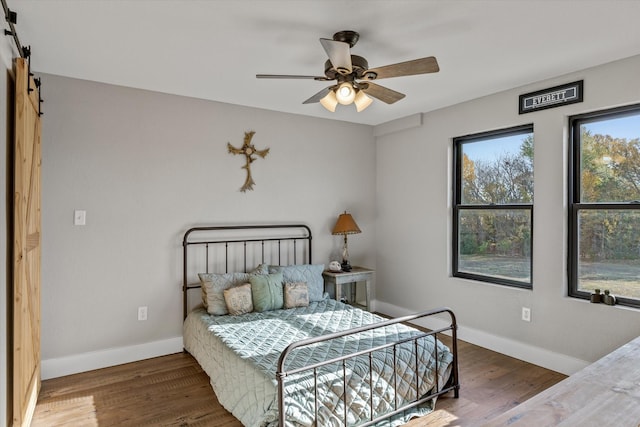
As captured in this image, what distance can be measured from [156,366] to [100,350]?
0.49 meters

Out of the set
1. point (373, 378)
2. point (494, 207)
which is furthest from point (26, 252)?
point (494, 207)

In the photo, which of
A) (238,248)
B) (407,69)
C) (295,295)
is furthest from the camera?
(238,248)

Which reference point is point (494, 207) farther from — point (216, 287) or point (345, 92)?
point (216, 287)

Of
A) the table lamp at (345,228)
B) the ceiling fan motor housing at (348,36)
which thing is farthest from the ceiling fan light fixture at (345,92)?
the table lamp at (345,228)

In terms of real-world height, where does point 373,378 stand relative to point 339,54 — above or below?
below

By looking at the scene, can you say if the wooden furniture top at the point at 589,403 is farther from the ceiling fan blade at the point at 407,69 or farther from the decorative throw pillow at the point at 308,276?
the decorative throw pillow at the point at 308,276

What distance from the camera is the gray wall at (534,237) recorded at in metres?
2.96

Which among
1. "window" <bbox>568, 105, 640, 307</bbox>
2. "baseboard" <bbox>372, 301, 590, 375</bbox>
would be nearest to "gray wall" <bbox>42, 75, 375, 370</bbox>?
"baseboard" <bbox>372, 301, 590, 375</bbox>

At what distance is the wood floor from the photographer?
2496 mm

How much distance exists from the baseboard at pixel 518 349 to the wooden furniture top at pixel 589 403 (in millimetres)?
1857

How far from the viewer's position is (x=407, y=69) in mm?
2299

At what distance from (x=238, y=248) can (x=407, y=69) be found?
8.14 feet

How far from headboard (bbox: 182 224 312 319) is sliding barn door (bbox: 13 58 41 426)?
3.94 ft

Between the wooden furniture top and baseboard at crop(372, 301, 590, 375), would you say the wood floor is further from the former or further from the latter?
the wooden furniture top
